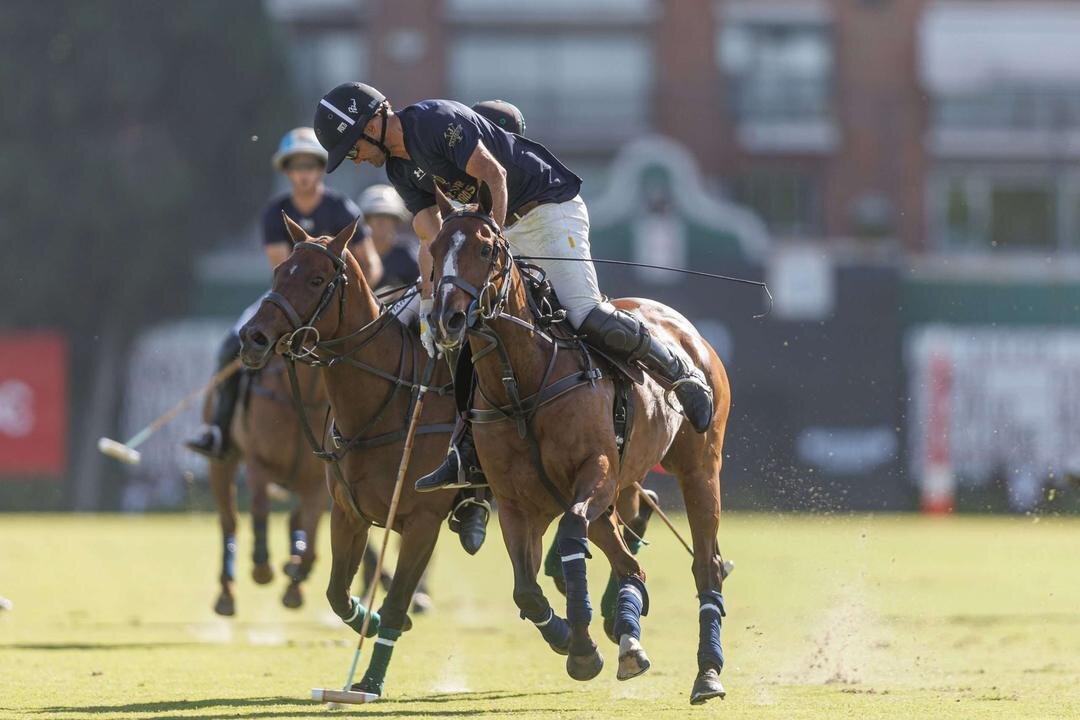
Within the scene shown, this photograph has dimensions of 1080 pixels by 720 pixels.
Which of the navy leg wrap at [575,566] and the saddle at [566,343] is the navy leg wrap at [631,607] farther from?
the saddle at [566,343]

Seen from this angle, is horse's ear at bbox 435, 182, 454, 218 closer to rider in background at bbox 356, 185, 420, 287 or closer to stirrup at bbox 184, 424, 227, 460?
rider in background at bbox 356, 185, 420, 287

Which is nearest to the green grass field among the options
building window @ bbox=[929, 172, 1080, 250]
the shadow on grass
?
the shadow on grass

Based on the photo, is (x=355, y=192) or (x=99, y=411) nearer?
(x=99, y=411)

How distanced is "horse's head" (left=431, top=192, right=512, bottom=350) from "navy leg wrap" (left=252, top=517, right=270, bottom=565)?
16.0 feet

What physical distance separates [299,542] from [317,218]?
215 cm

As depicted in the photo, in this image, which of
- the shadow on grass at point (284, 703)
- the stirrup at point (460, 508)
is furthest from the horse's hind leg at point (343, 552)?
the shadow on grass at point (284, 703)

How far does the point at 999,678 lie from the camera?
1037 centimetres

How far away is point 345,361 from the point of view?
9500 mm

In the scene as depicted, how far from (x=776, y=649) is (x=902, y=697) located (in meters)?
2.62

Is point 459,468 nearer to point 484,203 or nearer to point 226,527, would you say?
point 484,203

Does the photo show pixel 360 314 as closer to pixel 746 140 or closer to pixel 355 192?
pixel 355 192

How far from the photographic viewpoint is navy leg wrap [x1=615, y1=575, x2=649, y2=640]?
8383 millimetres

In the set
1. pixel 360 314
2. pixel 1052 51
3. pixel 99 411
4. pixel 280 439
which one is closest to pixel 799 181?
pixel 1052 51

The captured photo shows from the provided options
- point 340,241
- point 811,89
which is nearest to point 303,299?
point 340,241
